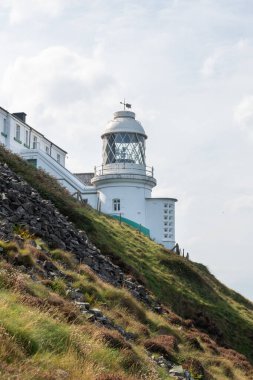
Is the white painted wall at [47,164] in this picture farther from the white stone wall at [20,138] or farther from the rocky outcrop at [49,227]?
the rocky outcrop at [49,227]

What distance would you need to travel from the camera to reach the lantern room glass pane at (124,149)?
190ft

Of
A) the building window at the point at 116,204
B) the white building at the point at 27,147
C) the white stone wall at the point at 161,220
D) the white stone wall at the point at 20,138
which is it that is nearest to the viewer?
the white building at the point at 27,147

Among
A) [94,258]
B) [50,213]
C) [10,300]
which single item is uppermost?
[50,213]

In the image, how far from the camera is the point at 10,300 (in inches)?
440

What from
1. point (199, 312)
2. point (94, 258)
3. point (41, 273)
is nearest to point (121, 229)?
point (199, 312)

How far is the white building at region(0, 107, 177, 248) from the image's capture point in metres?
54.0

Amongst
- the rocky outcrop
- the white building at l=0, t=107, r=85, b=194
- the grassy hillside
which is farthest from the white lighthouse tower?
the rocky outcrop

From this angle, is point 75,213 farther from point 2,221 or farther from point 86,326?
point 86,326

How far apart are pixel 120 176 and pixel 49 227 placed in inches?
1273

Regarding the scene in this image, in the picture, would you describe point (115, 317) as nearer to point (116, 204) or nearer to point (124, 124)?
point (116, 204)

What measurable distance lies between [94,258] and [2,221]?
5055mm

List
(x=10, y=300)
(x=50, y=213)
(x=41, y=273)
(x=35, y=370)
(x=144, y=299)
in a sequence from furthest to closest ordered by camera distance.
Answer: (x=50, y=213)
(x=144, y=299)
(x=41, y=273)
(x=10, y=300)
(x=35, y=370)

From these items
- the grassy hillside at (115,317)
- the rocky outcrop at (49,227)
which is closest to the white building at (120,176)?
the grassy hillside at (115,317)

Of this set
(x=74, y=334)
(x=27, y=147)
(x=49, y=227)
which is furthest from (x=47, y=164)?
(x=74, y=334)
